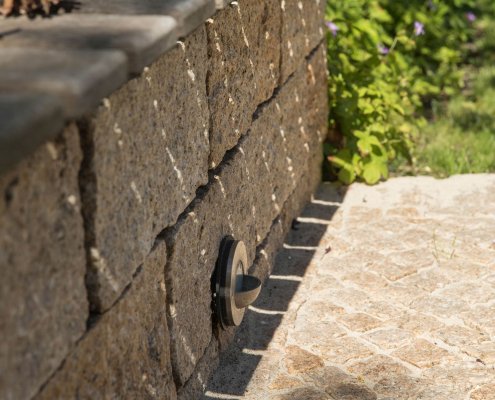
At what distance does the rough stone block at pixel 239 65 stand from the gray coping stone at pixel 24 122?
5.42 feet

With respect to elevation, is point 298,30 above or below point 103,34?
below

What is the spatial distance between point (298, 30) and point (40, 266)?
10.5 ft

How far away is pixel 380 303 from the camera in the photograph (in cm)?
453

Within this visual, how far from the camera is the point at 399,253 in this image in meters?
5.05

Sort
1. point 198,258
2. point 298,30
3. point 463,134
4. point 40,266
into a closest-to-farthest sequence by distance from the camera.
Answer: point 40,266 → point 198,258 → point 298,30 → point 463,134

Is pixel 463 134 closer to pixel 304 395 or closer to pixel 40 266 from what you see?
pixel 304 395

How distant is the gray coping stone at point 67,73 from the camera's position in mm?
1955

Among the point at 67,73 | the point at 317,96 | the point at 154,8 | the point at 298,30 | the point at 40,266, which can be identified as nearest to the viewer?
the point at 67,73

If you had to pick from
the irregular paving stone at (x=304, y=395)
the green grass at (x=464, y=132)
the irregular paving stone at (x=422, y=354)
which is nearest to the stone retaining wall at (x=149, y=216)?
the irregular paving stone at (x=304, y=395)

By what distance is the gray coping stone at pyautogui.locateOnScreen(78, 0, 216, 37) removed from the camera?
2.66 m

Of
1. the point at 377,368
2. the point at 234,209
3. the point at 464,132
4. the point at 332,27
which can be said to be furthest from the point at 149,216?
the point at 464,132

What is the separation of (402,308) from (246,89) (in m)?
1.30

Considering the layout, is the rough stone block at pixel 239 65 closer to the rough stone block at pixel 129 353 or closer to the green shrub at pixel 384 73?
the rough stone block at pixel 129 353

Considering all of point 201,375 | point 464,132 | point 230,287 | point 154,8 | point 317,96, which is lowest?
point 464,132
